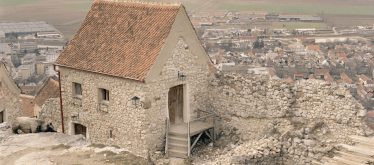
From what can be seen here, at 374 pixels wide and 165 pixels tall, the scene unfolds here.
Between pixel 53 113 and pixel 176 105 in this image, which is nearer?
pixel 176 105

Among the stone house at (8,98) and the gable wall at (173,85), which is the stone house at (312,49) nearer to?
the gable wall at (173,85)

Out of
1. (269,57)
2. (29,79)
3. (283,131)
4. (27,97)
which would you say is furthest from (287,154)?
(29,79)

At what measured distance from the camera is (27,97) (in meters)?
27.8

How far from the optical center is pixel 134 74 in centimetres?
1307

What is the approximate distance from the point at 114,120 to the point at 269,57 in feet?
138

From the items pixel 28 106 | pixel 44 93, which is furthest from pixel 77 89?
pixel 28 106

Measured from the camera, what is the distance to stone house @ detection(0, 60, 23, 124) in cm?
1715

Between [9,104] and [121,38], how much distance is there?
23.5 feet

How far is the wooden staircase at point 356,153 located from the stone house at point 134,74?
16.9 feet

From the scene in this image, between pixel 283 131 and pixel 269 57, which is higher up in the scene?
pixel 269 57

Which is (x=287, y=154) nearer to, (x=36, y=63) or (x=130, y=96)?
(x=130, y=96)

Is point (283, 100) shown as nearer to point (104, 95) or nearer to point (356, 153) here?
point (356, 153)

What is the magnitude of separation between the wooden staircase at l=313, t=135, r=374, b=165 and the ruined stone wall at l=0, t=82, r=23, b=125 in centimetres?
1387

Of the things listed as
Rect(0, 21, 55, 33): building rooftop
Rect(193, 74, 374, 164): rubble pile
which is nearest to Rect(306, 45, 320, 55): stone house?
Rect(193, 74, 374, 164): rubble pile
